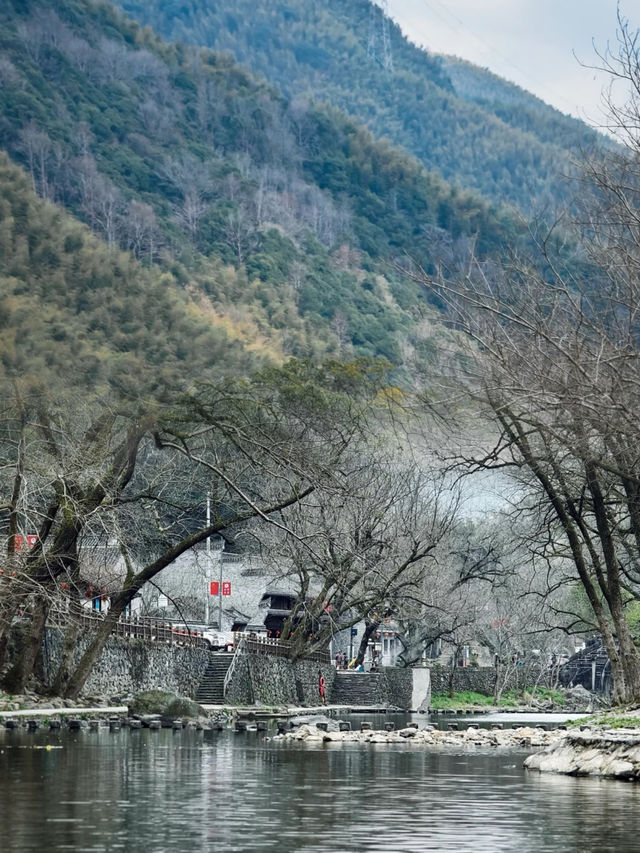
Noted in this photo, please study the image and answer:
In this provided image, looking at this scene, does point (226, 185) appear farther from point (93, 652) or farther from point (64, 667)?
point (93, 652)

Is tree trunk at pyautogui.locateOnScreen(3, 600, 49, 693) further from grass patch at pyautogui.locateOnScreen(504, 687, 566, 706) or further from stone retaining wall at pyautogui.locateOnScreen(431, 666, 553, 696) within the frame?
grass patch at pyautogui.locateOnScreen(504, 687, 566, 706)

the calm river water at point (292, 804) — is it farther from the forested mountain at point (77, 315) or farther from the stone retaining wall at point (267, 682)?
the stone retaining wall at point (267, 682)

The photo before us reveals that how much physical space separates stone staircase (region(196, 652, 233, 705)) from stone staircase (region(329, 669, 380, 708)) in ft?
27.9

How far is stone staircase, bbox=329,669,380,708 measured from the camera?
6069cm

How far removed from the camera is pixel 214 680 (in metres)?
51.9

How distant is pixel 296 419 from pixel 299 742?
13.7 meters

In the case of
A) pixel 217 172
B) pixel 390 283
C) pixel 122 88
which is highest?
pixel 122 88

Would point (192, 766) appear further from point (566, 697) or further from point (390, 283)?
point (390, 283)

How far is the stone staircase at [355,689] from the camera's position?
60.7 m

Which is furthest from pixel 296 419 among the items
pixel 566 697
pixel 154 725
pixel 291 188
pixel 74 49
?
pixel 291 188

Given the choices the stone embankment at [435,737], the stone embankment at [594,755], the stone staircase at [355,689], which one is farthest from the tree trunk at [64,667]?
the stone staircase at [355,689]

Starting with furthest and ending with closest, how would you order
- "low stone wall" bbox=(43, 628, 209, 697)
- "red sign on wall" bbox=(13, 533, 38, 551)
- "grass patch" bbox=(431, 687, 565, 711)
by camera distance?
1. "grass patch" bbox=(431, 687, 565, 711)
2. "low stone wall" bbox=(43, 628, 209, 697)
3. "red sign on wall" bbox=(13, 533, 38, 551)

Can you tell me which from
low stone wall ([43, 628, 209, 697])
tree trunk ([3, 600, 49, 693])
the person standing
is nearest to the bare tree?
tree trunk ([3, 600, 49, 693])

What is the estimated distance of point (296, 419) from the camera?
41.7 metres
